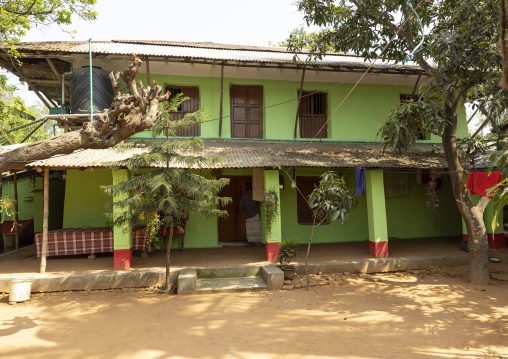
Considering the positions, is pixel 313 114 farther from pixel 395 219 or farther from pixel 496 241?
pixel 496 241

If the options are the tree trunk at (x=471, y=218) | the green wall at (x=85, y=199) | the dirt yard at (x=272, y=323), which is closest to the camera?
the dirt yard at (x=272, y=323)

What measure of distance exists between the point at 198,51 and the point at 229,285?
7417 millimetres

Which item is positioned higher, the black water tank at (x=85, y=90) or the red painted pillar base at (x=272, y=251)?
the black water tank at (x=85, y=90)

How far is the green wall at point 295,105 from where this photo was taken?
34.0ft

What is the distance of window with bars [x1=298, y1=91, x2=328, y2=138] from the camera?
11.0 m

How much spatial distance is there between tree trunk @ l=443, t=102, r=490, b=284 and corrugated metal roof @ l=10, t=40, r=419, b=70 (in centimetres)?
277

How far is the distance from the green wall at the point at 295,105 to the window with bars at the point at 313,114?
0.21m

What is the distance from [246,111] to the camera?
10734 millimetres

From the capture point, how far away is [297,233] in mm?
10836

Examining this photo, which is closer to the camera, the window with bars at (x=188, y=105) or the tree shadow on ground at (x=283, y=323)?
the tree shadow on ground at (x=283, y=323)

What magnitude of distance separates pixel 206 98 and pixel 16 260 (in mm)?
7111

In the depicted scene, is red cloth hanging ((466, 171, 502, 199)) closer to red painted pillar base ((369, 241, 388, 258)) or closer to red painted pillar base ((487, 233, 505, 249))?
red painted pillar base ((369, 241, 388, 258))

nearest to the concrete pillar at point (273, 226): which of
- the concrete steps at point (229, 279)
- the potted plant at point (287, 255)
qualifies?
the potted plant at point (287, 255)

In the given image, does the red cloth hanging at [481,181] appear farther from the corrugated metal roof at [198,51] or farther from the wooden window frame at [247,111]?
the wooden window frame at [247,111]
